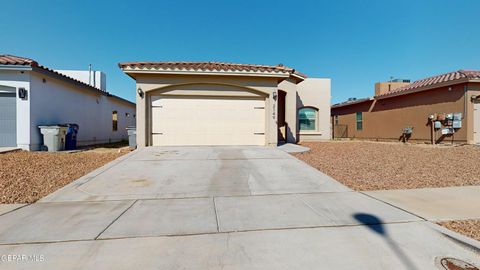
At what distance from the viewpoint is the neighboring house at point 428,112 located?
12.0m

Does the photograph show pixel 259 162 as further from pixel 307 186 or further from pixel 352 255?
pixel 352 255

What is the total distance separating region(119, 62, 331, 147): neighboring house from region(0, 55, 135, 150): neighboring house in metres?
4.09

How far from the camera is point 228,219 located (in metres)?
3.42

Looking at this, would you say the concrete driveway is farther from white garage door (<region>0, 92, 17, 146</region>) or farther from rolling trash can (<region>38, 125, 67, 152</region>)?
white garage door (<region>0, 92, 17, 146</region>)

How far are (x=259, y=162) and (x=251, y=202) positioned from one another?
3.04 meters

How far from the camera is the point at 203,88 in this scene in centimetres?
1006

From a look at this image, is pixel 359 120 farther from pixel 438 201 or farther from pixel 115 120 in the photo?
pixel 115 120

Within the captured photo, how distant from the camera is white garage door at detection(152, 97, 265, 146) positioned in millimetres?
9898

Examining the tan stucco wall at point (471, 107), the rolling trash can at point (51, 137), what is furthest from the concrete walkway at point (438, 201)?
the rolling trash can at point (51, 137)

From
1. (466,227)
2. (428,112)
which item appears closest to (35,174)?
(466,227)

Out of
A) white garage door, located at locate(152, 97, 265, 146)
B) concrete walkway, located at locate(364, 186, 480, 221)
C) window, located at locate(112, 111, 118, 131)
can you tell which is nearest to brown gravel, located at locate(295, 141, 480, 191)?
concrete walkway, located at locate(364, 186, 480, 221)

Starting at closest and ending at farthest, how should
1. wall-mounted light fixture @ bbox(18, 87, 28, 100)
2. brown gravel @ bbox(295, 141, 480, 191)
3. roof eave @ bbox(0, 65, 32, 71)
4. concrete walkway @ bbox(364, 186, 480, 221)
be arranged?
concrete walkway @ bbox(364, 186, 480, 221) < brown gravel @ bbox(295, 141, 480, 191) < roof eave @ bbox(0, 65, 32, 71) < wall-mounted light fixture @ bbox(18, 87, 28, 100)

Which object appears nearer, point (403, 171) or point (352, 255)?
point (352, 255)

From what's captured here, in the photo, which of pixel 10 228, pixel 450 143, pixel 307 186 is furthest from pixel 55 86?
pixel 450 143
